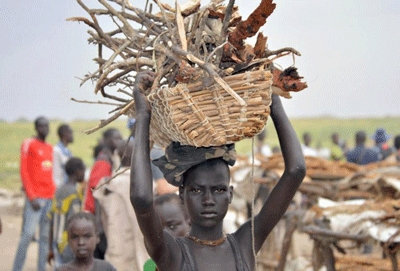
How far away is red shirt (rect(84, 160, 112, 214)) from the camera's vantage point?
7.66m

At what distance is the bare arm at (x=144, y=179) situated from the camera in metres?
3.19

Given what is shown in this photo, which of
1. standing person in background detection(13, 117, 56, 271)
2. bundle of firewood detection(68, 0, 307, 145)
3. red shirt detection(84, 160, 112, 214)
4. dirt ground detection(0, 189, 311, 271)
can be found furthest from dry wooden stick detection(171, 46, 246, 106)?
standing person in background detection(13, 117, 56, 271)

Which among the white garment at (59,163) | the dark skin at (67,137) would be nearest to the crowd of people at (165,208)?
the white garment at (59,163)

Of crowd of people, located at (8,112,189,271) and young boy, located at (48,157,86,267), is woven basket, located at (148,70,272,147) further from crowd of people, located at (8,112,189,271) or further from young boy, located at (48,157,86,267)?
young boy, located at (48,157,86,267)

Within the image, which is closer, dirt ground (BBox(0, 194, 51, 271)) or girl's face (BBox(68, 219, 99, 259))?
girl's face (BBox(68, 219, 99, 259))

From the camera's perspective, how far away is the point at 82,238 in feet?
19.3

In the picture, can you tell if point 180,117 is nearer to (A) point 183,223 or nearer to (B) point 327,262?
(A) point 183,223

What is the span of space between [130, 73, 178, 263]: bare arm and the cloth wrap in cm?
24

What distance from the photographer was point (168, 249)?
11.1 ft

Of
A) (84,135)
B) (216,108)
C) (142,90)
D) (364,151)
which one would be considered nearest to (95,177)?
(142,90)

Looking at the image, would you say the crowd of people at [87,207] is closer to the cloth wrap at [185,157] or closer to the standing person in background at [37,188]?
the standing person in background at [37,188]

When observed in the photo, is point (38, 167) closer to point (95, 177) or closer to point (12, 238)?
point (95, 177)

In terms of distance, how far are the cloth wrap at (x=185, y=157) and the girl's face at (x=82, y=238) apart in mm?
2419

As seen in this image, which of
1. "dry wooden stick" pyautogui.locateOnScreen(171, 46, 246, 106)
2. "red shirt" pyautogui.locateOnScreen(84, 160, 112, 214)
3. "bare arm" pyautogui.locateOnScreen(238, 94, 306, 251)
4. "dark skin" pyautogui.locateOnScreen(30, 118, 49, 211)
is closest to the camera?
"dry wooden stick" pyautogui.locateOnScreen(171, 46, 246, 106)
